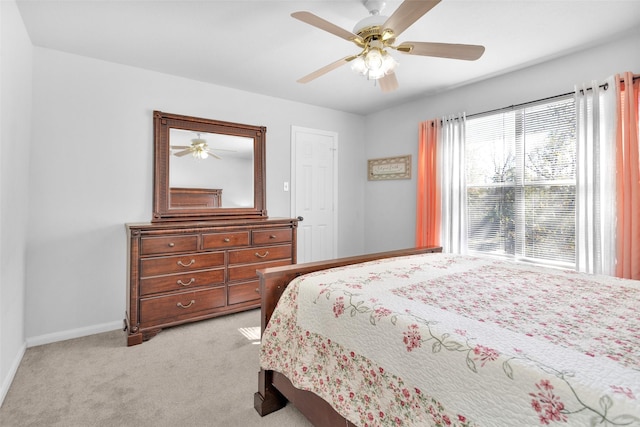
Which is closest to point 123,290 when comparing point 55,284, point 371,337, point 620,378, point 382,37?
point 55,284

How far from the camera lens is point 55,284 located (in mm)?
2781

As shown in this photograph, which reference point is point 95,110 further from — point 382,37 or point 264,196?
point 382,37

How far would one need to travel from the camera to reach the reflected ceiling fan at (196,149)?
334cm

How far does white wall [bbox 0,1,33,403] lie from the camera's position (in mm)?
1937

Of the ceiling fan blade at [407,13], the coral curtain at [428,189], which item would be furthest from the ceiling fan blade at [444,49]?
the coral curtain at [428,189]

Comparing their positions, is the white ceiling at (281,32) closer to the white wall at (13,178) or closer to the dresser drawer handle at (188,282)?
the white wall at (13,178)

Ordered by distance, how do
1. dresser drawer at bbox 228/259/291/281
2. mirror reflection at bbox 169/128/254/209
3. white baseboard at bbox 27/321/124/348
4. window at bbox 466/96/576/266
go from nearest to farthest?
white baseboard at bbox 27/321/124/348
window at bbox 466/96/576/266
dresser drawer at bbox 228/259/291/281
mirror reflection at bbox 169/128/254/209

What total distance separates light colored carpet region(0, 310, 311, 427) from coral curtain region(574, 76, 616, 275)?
103 inches

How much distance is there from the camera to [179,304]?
2904 millimetres

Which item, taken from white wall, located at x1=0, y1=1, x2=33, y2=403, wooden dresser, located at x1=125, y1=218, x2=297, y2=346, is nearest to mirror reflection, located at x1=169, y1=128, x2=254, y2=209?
wooden dresser, located at x1=125, y1=218, x2=297, y2=346

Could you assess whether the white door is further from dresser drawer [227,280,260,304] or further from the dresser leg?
the dresser leg

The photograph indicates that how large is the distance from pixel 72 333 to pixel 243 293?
1475 mm

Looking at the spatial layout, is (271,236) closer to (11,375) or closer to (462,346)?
(11,375)

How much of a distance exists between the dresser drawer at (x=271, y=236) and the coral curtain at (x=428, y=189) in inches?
63.2
